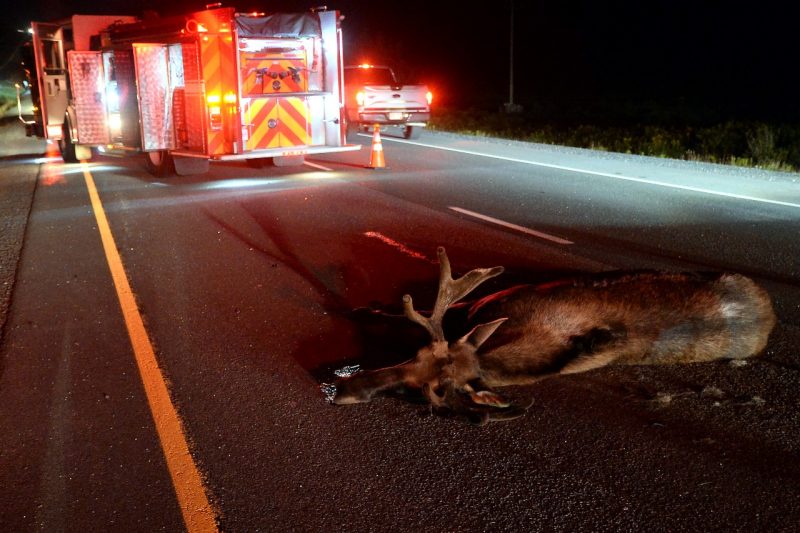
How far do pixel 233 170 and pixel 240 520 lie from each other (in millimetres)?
13542

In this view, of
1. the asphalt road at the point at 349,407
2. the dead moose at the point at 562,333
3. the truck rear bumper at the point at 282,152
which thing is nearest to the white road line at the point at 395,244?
the asphalt road at the point at 349,407

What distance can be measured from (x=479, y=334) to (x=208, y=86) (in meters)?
10.9

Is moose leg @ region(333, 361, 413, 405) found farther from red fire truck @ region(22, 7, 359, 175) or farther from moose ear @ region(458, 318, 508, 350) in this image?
red fire truck @ region(22, 7, 359, 175)

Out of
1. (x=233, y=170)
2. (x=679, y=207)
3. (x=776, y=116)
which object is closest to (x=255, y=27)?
(x=233, y=170)

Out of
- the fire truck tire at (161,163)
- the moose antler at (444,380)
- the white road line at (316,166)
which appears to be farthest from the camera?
the white road line at (316,166)

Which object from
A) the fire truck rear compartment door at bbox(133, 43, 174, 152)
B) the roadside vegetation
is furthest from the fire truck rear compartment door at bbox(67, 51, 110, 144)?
the roadside vegetation

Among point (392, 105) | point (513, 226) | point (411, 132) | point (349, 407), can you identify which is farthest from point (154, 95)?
point (349, 407)

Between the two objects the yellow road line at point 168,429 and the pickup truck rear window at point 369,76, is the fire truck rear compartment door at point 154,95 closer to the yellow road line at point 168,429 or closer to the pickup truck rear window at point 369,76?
the yellow road line at point 168,429

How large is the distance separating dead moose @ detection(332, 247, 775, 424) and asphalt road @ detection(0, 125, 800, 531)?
25 centimetres

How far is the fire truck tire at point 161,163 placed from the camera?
52.3ft

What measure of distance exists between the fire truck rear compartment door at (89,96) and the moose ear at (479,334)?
47.2ft

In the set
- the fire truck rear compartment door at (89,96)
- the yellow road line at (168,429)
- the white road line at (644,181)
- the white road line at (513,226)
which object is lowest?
the yellow road line at (168,429)

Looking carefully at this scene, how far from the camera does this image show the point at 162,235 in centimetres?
1053

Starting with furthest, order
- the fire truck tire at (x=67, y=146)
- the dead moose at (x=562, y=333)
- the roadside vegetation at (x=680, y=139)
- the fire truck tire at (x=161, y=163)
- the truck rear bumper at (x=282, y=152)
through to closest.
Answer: the fire truck tire at (x=67, y=146)
the roadside vegetation at (x=680, y=139)
the fire truck tire at (x=161, y=163)
the truck rear bumper at (x=282, y=152)
the dead moose at (x=562, y=333)
